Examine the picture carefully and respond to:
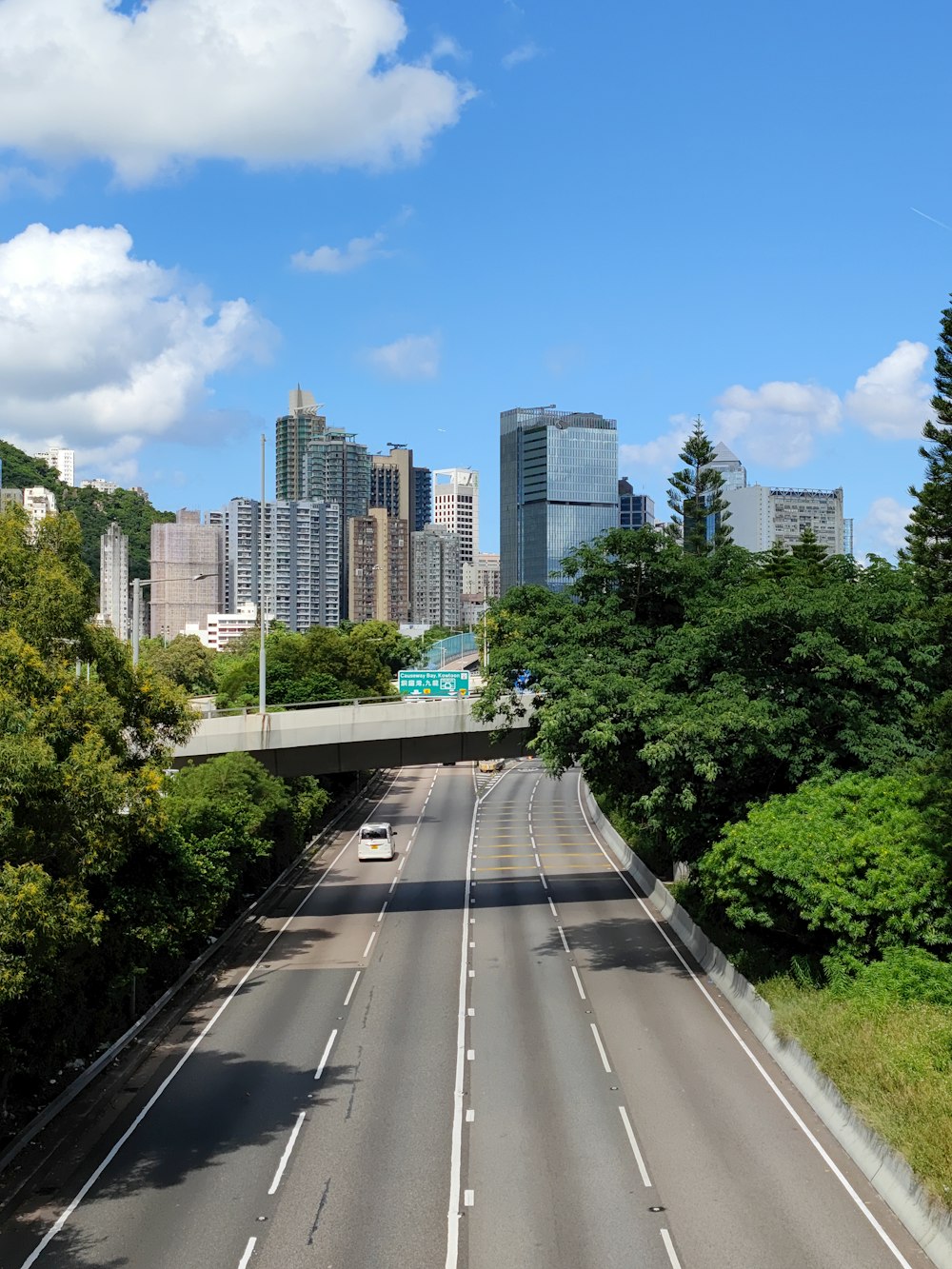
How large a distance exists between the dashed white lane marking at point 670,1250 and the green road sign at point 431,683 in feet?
107

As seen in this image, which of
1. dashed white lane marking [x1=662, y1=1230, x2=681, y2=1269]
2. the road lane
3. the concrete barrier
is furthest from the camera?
the road lane

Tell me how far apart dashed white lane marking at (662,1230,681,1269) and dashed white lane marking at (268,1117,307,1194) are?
6237mm

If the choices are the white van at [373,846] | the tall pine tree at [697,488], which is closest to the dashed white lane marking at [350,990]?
the white van at [373,846]

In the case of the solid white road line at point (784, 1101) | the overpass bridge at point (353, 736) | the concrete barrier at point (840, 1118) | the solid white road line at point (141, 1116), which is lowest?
the solid white road line at point (141, 1116)

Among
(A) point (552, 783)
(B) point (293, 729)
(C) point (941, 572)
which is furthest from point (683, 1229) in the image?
(A) point (552, 783)

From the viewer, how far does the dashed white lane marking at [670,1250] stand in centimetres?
1705

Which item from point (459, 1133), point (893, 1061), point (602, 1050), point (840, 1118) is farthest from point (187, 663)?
point (893, 1061)

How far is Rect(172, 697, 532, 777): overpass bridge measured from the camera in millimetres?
43938

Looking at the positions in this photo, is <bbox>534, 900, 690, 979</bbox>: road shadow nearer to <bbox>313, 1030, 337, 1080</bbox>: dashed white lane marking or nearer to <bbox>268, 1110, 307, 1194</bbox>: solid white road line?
<bbox>313, 1030, 337, 1080</bbox>: dashed white lane marking

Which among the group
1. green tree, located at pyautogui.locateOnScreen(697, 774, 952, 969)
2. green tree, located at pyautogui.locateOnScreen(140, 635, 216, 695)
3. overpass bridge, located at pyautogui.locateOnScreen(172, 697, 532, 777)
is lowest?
green tree, located at pyautogui.locateOnScreen(697, 774, 952, 969)

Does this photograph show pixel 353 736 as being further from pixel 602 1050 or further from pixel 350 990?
pixel 602 1050

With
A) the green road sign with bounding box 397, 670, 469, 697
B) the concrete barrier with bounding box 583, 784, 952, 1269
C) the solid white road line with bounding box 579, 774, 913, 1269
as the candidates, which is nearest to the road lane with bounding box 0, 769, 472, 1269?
the solid white road line with bounding box 579, 774, 913, 1269

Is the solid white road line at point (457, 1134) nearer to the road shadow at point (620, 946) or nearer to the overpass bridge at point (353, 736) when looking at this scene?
→ the road shadow at point (620, 946)

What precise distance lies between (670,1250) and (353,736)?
2843 centimetres
